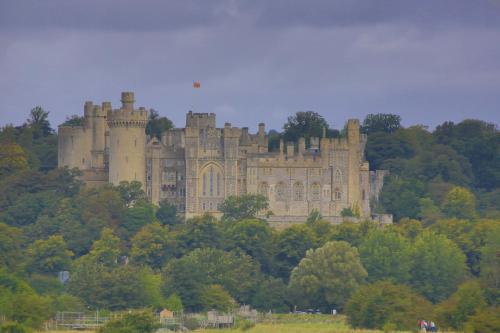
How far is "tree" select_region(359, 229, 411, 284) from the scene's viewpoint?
12125 centimetres

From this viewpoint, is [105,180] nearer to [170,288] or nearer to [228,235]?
[228,235]

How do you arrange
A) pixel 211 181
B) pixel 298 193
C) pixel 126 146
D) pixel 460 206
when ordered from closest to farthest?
pixel 211 181 < pixel 126 146 < pixel 298 193 < pixel 460 206

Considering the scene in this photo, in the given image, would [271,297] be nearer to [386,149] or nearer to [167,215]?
[167,215]

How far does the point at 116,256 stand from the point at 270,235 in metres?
7.38

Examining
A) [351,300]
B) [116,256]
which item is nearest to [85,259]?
[116,256]

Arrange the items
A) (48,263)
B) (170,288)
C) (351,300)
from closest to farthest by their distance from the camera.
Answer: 1. (351,300)
2. (170,288)
3. (48,263)

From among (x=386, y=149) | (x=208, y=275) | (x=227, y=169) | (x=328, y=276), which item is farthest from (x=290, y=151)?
(x=328, y=276)

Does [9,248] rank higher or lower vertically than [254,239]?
lower

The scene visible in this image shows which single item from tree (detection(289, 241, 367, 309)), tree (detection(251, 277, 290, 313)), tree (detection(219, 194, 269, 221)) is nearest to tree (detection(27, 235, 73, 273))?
tree (detection(219, 194, 269, 221))

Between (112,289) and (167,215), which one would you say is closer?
(112,289)

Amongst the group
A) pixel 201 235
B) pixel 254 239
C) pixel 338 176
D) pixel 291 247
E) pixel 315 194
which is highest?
pixel 338 176

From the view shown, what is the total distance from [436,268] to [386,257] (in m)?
2.36

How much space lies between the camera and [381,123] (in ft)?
502

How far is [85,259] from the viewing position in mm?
125375
